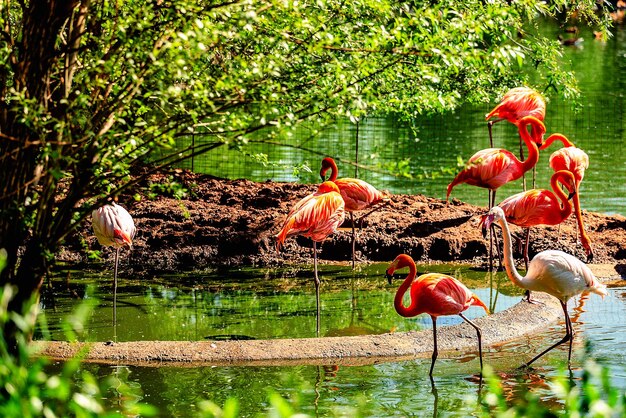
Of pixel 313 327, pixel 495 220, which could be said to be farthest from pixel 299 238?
pixel 495 220

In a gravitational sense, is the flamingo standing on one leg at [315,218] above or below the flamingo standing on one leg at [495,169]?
below

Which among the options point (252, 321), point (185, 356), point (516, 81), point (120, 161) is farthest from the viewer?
point (516, 81)

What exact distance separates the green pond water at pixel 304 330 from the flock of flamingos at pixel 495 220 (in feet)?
0.88

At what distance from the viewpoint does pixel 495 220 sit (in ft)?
Answer: 24.7

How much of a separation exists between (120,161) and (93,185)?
25cm

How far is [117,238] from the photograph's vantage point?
8.20 metres

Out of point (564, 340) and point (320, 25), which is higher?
point (320, 25)

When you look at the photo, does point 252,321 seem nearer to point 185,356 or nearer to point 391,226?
point 185,356

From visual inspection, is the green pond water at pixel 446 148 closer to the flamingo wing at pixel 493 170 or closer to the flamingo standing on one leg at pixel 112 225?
the flamingo wing at pixel 493 170

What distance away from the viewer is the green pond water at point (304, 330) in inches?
243

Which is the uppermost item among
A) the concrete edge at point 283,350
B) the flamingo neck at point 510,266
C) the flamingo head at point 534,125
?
the flamingo head at point 534,125

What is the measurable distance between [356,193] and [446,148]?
27.0 ft

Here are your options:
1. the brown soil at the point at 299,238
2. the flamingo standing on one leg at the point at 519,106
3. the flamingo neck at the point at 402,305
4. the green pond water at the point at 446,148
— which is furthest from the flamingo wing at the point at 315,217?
the green pond water at the point at 446,148

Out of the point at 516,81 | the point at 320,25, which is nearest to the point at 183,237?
the point at 516,81
